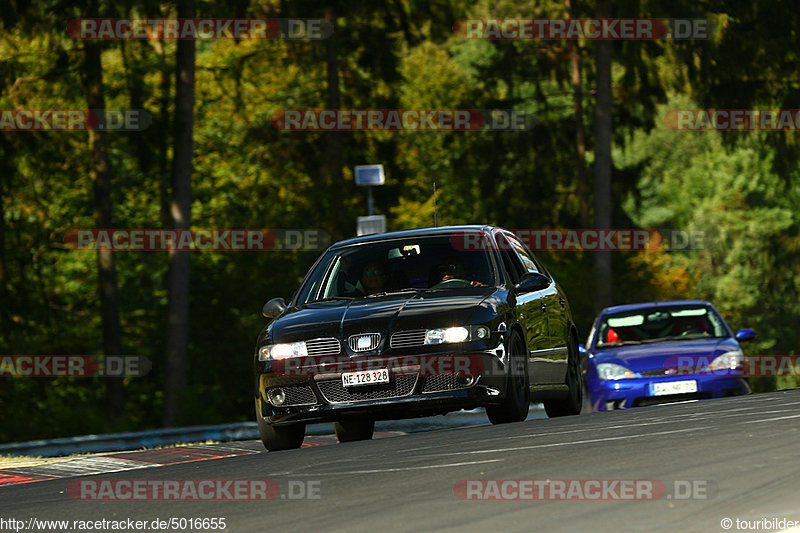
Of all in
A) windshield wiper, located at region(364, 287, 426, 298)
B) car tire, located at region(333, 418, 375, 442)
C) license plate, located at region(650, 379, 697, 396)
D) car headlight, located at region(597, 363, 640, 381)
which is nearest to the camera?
windshield wiper, located at region(364, 287, 426, 298)

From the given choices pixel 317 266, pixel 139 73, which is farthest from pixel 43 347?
pixel 317 266

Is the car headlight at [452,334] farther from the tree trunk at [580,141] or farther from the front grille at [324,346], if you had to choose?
the tree trunk at [580,141]

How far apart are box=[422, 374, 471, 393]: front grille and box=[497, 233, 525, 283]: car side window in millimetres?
1777

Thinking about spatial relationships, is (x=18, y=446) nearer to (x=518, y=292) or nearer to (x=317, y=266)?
(x=317, y=266)

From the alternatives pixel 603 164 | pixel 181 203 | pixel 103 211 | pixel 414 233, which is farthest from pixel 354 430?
pixel 103 211

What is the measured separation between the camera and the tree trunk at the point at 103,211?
34.5m

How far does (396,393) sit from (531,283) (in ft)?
6.06

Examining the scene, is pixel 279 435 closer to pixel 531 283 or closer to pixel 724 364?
pixel 531 283

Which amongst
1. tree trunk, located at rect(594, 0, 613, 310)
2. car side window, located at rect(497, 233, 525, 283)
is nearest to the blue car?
car side window, located at rect(497, 233, 525, 283)

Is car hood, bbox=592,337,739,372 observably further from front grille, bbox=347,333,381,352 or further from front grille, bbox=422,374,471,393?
front grille, bbox=347,333,381,352

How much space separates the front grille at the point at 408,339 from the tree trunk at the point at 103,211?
23.2 meters

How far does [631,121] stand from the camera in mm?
46438

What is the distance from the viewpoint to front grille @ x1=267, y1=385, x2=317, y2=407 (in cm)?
1272

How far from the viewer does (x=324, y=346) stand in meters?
12.6
